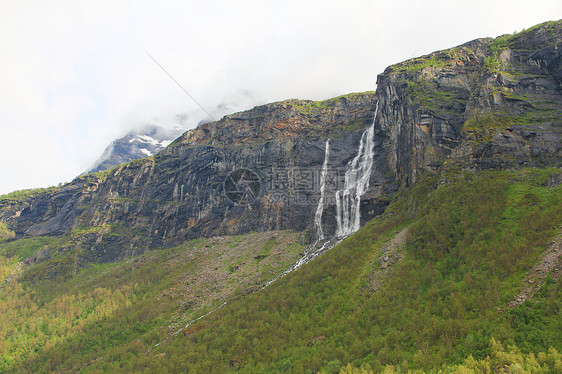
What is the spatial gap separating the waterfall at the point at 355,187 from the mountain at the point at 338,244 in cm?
58

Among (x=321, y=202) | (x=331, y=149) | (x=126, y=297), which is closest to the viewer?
(x=126, y=297)

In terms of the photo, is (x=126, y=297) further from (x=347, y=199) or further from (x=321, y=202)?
(x=347, y=199)

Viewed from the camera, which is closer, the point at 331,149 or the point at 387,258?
the point at 387,258

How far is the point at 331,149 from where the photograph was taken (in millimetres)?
125562

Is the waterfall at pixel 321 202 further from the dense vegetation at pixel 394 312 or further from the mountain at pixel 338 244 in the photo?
the dense vegetation at pixel 394 312

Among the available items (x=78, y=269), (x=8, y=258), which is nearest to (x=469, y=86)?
(x=78, y=269)

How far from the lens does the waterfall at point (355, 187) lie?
315 ft

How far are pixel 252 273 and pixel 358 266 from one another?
35.5 metres

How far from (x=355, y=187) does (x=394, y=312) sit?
206 ft

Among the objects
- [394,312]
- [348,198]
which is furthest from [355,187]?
[394,312]

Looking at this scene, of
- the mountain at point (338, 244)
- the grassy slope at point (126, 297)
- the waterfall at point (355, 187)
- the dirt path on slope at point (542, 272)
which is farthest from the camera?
the waterfall at point (355, 187)

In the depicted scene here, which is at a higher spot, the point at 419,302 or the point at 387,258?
the point at 387,258

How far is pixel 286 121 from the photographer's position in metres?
143

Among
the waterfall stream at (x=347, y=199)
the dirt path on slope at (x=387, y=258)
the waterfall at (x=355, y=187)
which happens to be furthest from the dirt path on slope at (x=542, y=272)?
the waterfall at (x=355, y=187)
